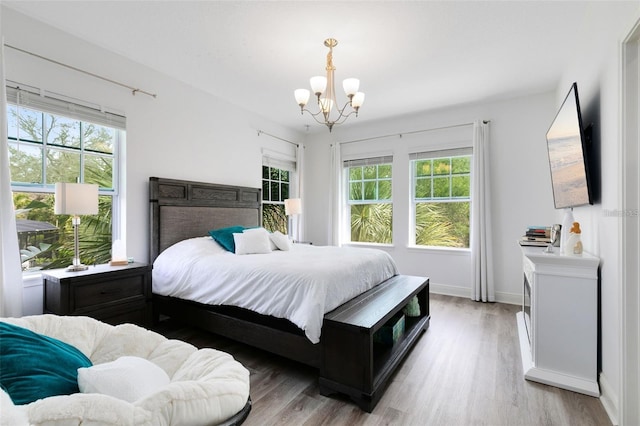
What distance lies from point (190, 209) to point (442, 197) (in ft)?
11.5

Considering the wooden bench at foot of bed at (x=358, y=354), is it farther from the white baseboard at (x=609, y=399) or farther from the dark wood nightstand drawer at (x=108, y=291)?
the dark wood nightstand drawer at (x=108, y=291)

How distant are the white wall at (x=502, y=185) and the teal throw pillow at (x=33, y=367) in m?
4.34

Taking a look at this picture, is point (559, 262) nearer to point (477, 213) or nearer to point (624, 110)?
point (624, 110)

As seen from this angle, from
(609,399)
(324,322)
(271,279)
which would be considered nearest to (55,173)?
(271,279)

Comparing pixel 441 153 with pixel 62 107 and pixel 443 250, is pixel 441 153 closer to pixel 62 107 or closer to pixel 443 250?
pixel 443 250

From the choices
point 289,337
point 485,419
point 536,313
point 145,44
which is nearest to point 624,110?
point 536,313

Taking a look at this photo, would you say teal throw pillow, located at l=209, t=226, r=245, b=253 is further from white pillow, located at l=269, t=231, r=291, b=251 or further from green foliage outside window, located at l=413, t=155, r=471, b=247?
green foliage outside window, located at l=413, t=155, r=471, b=247

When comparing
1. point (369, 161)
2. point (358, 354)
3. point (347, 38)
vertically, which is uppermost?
point (347, 38)

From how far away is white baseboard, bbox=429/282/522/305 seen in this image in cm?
395

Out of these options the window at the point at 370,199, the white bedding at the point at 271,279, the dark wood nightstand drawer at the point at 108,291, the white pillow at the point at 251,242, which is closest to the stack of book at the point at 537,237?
the white bedding at the point at 271,279

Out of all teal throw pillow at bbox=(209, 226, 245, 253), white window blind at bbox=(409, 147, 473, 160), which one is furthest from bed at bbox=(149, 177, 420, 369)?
white window blind at bbox=(409, 147, 473, 160)

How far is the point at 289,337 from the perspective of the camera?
218 cm

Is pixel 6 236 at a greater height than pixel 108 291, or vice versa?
pixel 6 236

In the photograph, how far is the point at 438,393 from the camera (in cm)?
202
